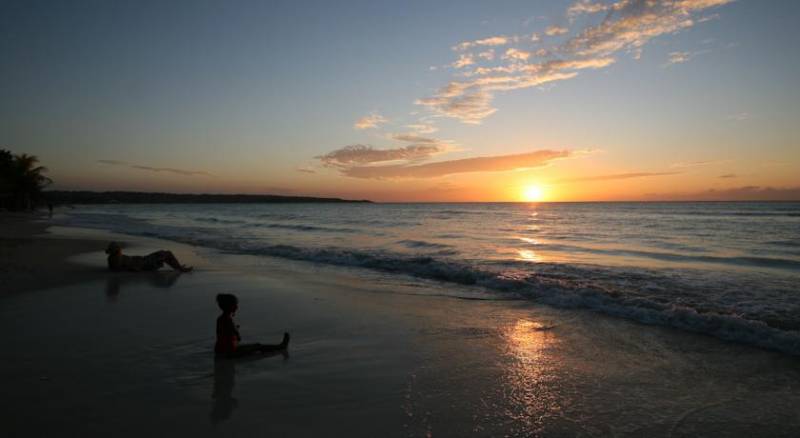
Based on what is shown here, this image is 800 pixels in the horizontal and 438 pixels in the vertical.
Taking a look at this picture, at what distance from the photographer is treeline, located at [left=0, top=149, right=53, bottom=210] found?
5497cm

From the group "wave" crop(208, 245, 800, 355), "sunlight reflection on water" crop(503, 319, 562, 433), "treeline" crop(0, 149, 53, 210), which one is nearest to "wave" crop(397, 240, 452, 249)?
"wave" crop(208, 245, 800, 355)

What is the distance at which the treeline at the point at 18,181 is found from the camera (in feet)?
180

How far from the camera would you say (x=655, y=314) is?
8.25 meters

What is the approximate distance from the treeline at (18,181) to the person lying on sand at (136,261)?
5625 centimetres

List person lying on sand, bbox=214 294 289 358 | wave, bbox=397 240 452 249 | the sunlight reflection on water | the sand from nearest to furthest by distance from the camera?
the sand, the sunlight reflection on water, person lying on sand, bbox=214 294 289 358, wave, bbox=397 240 452 249

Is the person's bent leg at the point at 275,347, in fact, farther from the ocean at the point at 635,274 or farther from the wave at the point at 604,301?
the wave at the point at 604,301

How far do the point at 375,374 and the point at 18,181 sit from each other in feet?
242

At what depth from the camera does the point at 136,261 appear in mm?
12930

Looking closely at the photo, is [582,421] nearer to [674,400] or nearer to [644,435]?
[644,435]

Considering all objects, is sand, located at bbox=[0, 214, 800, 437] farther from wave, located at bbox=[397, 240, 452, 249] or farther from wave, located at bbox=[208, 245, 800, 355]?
wave, located at bbox=[397, 240, 452, 249]

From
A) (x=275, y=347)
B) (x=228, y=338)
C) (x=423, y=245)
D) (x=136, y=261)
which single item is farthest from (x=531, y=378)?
(x=423, y=245)

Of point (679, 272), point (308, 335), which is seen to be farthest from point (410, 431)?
point (679, 272)

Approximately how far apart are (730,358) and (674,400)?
2299mm

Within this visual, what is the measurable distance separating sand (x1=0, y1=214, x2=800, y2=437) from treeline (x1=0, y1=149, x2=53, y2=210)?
6218 centimetres
